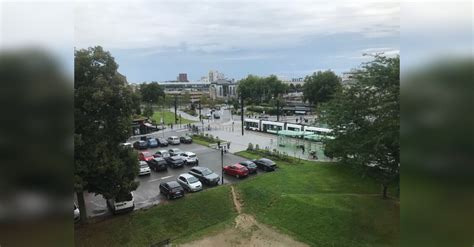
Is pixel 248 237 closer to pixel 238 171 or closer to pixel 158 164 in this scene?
pixel 238 171

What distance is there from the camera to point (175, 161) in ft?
44.3

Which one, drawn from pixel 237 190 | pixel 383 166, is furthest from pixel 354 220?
pixel 237 190

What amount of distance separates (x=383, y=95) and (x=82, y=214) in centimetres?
723

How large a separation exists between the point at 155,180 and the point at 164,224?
3.87 meters

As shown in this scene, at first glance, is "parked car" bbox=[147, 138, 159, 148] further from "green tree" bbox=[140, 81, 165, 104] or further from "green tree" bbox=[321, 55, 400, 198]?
"green tree" bbox=[321, 55, 400, 198]

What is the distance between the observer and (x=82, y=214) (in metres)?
7.80

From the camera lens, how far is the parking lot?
925cm

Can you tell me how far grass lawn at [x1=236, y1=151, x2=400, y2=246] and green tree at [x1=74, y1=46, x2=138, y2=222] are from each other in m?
3.70

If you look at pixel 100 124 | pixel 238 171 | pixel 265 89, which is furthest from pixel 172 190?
pixel 265 89

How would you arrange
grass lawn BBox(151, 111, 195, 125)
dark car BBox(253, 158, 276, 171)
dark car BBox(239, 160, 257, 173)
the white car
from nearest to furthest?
the white car < dark car BBox(239, 160, 257, 173) < dark car BBox(253, 158, 276, 171) < grass lawn BBox(151, 111, 195, 125)

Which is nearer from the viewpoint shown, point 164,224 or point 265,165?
point 164,224

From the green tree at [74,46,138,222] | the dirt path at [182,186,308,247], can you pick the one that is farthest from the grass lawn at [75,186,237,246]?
the green tree at [74,46,138,222]

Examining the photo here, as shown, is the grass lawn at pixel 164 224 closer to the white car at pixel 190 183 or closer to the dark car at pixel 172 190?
the dark car at pixel 172 190
